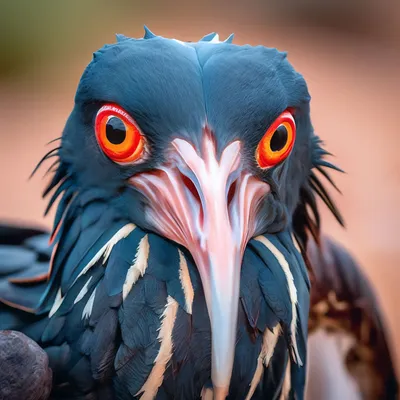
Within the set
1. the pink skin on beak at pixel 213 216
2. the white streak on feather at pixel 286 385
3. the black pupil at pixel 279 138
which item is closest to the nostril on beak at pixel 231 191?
the pink skin on beak at pixel 213 216

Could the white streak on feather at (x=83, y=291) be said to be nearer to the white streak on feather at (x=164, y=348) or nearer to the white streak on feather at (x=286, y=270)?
the white streak on feather at (x=164, y=348)

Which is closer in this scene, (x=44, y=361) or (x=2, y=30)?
(x=44, y=361)

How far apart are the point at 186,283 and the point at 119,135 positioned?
0.27 metres

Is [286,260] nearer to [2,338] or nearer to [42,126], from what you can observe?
[2,338]

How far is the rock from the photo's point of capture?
4.32 ft

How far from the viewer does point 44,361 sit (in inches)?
54.3

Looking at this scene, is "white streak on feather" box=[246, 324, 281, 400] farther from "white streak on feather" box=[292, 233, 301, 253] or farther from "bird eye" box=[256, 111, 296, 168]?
"bird eye" box=[256, 111, 296, 168]

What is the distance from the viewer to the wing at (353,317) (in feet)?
6.88

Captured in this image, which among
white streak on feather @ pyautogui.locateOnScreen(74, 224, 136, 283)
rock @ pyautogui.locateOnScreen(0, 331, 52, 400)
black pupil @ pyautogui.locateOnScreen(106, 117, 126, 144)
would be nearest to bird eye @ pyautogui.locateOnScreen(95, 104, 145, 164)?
black pupil @ pyautogui.locateOnScreen(106, 117, 126, 144)

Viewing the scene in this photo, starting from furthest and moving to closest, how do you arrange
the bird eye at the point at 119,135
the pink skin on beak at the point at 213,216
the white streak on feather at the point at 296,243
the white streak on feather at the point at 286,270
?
the white streak on feather at the point at 296,243
the white streak on feather at the point at 286,270
the bird eye at the point at 119,135
the pink skin on beak at the point at 213,216

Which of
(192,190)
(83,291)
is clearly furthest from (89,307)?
(192,190)

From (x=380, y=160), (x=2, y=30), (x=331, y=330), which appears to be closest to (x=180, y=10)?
(x=2, y=30)

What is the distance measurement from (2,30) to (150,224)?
5367 mm

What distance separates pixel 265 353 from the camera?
4.72ft
